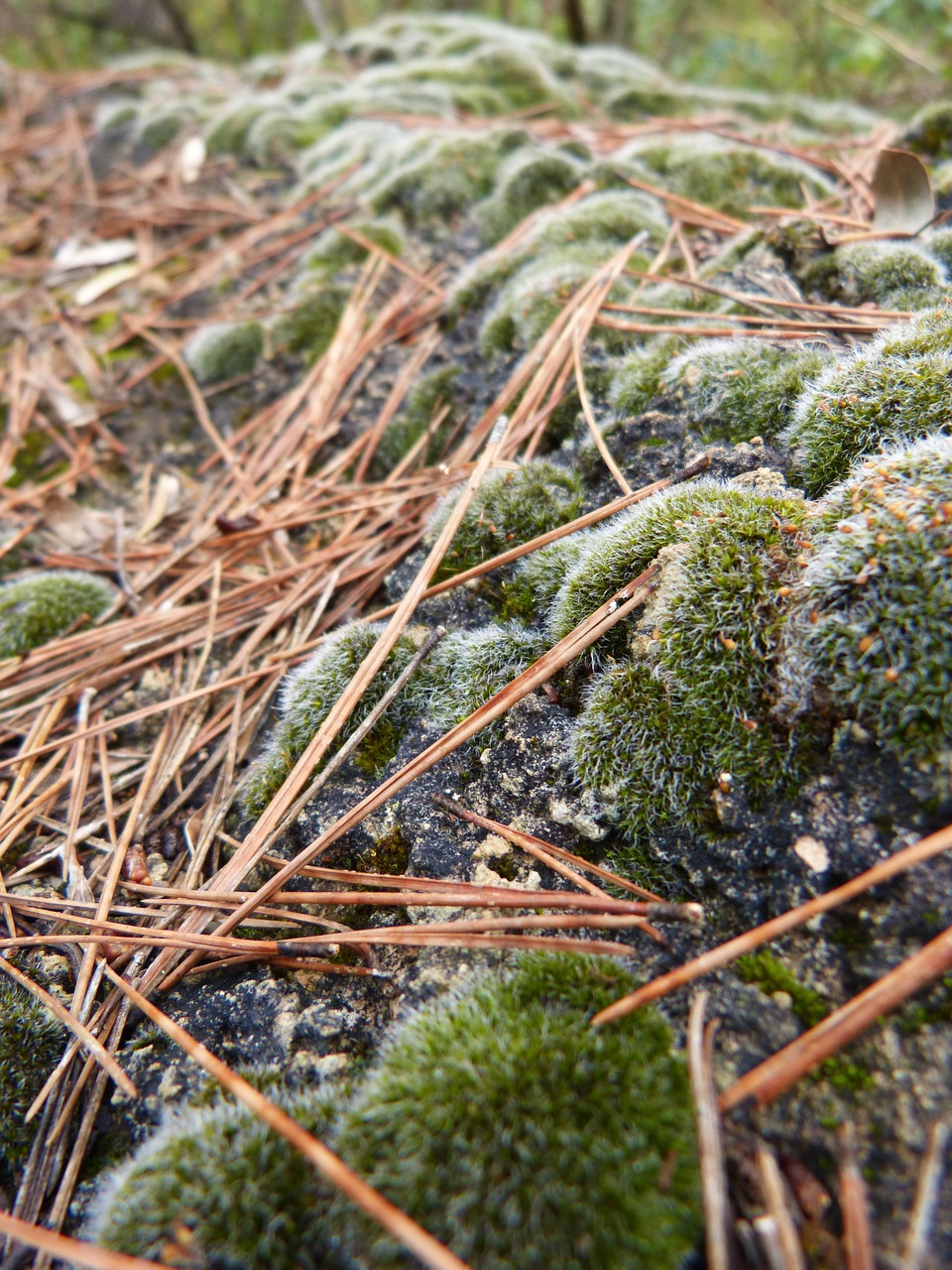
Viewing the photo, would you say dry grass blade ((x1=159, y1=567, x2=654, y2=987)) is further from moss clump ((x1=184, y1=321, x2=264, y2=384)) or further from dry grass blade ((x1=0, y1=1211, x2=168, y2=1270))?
moss clump ((x1=184, y1=321, x2=264, y2=384))

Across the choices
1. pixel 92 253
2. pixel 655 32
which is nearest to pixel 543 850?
pixel 92 253

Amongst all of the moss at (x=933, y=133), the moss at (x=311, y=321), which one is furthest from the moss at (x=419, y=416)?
the moss at (x=933, y=133)

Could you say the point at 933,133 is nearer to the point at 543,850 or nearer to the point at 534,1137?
the point at 543,850

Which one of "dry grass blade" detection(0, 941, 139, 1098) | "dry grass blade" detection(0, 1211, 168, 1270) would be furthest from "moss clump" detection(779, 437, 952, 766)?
"dry grass blade" detection(0, 941, 139, 1098)

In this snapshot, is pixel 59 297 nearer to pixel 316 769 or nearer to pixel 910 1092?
pixel 316 769

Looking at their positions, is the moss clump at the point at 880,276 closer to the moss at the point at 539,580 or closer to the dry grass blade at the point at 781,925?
the moss at the point at 539,580

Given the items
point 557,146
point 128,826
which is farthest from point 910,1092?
point 557,146
